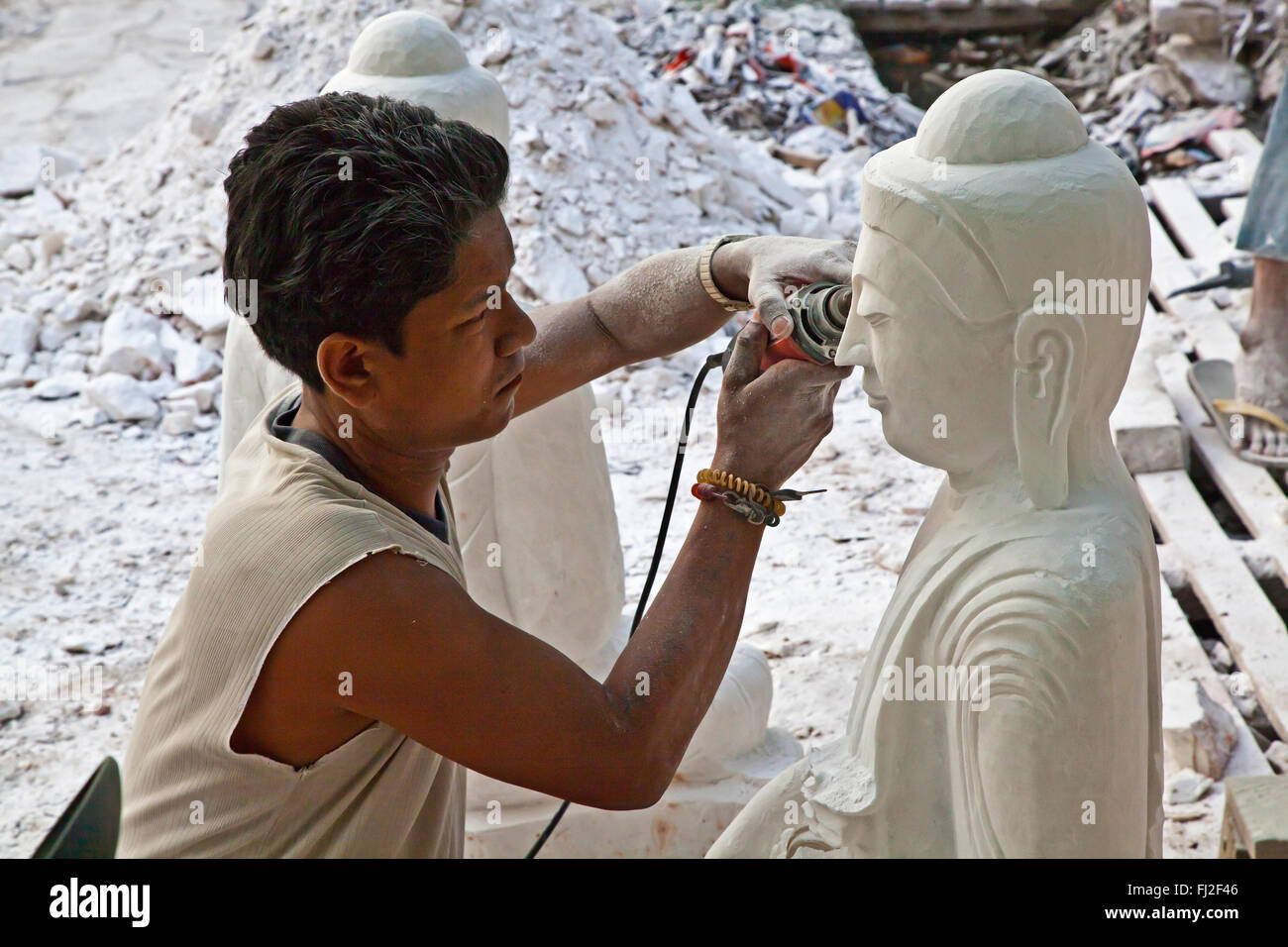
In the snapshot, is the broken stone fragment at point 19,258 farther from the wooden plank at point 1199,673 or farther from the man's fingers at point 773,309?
the man's fingers at point 773,309

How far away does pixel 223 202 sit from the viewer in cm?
621

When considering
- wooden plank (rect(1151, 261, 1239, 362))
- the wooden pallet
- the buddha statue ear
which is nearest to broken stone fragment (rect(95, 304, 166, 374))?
the wooden pallet

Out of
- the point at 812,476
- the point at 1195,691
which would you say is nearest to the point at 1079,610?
the point at 1195,691

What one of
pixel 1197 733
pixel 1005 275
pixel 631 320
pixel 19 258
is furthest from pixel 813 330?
pixel 19 258

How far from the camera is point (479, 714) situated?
162 cm

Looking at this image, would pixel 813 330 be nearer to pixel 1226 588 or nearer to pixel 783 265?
pixel 783 265

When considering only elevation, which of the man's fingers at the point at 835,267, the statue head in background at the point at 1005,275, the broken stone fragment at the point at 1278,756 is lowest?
the broken stone fragment at the point at 1278,756

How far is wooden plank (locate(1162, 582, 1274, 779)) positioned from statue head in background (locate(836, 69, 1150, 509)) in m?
1.93

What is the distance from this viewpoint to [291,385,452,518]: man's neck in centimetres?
177

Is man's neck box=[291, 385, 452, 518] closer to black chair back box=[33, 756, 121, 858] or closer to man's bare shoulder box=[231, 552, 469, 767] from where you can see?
man's bare shoulder box=[231, 552, 469, 767]

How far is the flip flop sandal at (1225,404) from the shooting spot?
4.66 meters

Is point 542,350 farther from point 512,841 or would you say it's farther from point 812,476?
point 812,476

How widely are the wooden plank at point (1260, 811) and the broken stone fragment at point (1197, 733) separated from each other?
0.56 metres

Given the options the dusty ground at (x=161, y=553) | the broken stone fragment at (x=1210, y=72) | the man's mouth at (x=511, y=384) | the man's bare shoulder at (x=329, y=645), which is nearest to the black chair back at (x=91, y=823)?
the man's bare shoulder at (x=329, y=645)
